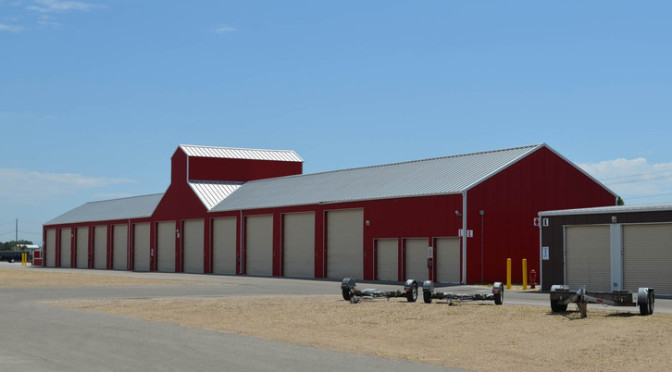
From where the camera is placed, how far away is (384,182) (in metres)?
46.3

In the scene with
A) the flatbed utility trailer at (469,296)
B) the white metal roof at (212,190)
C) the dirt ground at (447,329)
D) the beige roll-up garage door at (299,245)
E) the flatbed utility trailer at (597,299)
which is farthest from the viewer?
the white metal roof at (212,190)

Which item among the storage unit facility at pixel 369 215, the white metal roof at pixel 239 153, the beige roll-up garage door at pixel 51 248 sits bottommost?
the beige roll-up garage door at pixel 51 248

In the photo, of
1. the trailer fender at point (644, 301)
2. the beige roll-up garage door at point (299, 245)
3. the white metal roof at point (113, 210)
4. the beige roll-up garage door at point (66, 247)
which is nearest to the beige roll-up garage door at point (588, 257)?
the trailer fender at point (644, 301)

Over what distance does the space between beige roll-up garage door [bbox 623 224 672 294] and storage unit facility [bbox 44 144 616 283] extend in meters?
8.70

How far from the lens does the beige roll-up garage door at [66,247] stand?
77.6 meters

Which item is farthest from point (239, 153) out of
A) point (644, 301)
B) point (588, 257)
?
point (644, 301)

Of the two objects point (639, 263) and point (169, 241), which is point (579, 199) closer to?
point (639, 263)

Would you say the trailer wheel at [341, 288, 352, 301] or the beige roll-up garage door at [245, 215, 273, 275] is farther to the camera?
the beige roll-up garage door at [245, 215, 273, 275]

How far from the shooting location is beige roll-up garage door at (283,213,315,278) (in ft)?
156

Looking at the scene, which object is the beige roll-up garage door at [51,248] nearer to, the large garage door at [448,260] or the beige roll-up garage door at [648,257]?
the large garage door at [448,260]

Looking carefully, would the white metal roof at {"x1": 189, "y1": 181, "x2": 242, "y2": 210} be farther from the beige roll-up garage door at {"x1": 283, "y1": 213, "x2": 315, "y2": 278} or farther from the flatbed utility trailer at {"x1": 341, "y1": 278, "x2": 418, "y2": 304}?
the flatbed utility trailer at {"x1": 341, "y1": 278, "x2": 418, "y2": 304}

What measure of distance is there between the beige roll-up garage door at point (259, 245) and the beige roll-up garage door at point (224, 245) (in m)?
1.66

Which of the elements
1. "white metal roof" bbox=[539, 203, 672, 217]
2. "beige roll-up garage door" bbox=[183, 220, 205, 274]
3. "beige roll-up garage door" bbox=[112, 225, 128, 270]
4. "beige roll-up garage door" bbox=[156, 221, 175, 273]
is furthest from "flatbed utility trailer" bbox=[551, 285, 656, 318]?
"beige roll-up garage door" bbox=[112, 225, 128, 270]

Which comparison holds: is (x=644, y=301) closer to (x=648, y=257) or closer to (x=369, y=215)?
(x=648, y=257)
